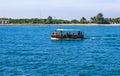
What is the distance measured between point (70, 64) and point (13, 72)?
11.5 meters

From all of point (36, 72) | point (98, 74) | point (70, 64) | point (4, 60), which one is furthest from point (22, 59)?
point (98, 74)

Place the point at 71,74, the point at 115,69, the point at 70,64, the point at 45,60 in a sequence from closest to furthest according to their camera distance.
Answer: the point at 71,74, the point at 115,69, the point at 70,64, the point at 45,60

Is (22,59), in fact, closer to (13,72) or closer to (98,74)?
(13,72)

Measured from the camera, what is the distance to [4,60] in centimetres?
6450

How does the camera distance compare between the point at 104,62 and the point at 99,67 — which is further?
the point at 104,62

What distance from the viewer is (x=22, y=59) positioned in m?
65.9

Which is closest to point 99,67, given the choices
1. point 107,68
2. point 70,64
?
point 107,68

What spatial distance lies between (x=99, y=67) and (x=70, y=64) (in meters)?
5.20

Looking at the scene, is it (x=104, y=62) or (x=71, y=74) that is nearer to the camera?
(x=71, y=74)

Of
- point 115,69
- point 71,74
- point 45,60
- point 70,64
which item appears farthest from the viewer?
point 45,60

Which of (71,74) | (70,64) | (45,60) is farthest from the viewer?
(45,60)

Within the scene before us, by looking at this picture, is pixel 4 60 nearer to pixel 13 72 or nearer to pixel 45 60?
pixel 45 60

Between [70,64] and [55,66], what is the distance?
3.30m

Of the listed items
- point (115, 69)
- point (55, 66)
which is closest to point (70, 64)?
point (55, 66)
